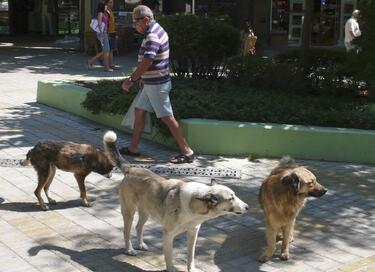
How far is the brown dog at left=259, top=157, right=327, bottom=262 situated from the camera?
4852mm

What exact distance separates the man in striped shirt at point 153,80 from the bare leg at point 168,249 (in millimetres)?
3209

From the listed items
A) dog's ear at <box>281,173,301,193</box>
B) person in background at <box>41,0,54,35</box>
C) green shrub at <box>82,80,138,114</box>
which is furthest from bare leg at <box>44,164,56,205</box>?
person in background at <box>41,0,54,35</box>

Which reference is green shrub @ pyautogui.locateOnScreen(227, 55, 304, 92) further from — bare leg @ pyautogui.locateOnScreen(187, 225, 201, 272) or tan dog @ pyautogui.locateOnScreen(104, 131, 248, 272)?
bare leg @ pyautogui.locateOnScreen(187, 225, 201, 272)

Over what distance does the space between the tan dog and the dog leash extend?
2.26 meters

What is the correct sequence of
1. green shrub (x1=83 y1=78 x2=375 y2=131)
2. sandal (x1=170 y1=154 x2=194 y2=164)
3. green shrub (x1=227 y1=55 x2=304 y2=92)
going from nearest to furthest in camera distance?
sandal (x1=170 y1=154 x2=194 y2=164) → green shrub (x1=83 y1=78 x2=375 y2=131) → green shrub (x1=227 y1=55 x2=304 y2=92)

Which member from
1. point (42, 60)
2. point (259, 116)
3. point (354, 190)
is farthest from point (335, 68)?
point (42, 60)

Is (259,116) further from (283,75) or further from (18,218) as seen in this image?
(18,218)

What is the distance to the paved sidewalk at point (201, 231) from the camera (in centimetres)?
514

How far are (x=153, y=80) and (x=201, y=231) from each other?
2.60m

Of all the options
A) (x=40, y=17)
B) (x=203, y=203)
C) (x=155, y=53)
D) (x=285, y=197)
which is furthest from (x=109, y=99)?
(x=40, y=17)

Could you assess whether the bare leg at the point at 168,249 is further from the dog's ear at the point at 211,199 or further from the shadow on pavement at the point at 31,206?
the shadow on pavement at the point at 31,206

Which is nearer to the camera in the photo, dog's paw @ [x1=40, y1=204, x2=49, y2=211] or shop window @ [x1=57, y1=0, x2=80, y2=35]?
dog's paw @ [x1=40, y1=204, x2=49, y2=211]

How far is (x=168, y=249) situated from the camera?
15.5 feet

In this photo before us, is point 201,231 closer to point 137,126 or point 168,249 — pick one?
point 168,249
